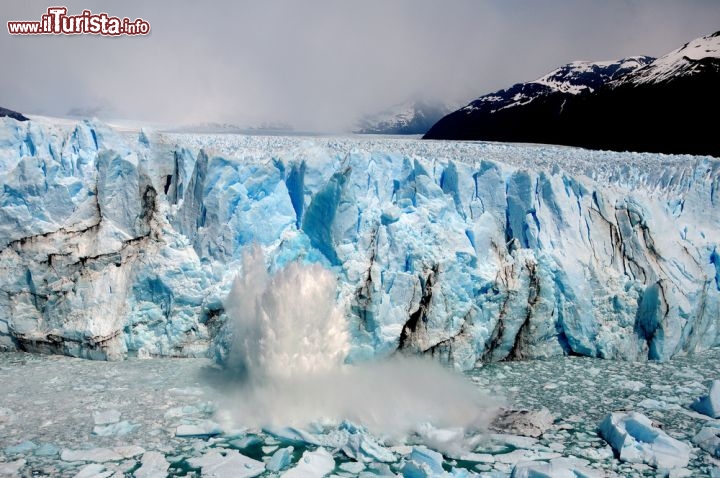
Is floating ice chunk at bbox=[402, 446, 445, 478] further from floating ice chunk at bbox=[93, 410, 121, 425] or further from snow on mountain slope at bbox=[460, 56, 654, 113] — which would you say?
snow on mountain slope at bbox=[460, 56, 654, 113]

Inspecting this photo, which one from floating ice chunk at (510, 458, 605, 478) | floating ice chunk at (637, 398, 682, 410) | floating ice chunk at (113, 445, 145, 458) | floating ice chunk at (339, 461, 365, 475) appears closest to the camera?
floating ice chunk at (510, 458, 605, 478)

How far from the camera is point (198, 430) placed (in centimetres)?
505

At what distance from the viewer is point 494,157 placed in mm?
9492

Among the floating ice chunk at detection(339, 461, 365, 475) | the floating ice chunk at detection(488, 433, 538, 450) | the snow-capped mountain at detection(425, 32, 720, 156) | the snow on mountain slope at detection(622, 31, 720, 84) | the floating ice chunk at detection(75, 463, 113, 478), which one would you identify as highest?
the snow on mountain slope at detection(622, 31, 720, 84)

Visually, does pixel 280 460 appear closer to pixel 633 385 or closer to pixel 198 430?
pixel 198 430

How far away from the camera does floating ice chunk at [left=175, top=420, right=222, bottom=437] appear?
5.02 m

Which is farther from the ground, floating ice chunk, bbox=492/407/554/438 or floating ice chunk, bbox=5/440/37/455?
floating ice chunk, bbox=5/440/37/455

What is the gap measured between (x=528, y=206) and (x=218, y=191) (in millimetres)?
4406

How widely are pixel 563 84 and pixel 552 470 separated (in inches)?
956

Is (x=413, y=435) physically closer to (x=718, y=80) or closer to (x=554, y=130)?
(x=554, y=130)

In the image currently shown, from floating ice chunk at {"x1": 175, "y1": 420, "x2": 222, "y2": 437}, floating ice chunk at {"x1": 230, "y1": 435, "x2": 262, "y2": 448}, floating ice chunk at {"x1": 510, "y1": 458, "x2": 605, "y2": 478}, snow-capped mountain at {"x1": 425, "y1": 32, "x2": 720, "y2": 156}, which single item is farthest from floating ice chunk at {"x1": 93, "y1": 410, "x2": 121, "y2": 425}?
snow-capped mountain at {"x1": 425, "y1": 32, "x2": 720, "y2": 156}

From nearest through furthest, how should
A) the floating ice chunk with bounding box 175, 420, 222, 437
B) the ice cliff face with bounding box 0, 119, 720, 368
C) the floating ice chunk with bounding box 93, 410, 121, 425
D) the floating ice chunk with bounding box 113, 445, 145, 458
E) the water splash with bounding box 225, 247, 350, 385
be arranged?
the floating ice chunk with bounding box 113, 445, 145, 458 → the floating ice chunk with bounding box 175, 420, 222, 437 → the floating ice chunk with bounding box 93, 410, 121, 425 → the water splash with bounding box 225, 247, 350, 385 → the ice cliff face with bounding box 0, 119, 720, 368

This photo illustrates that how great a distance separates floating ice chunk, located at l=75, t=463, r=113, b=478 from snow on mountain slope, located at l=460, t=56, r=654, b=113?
20915 mm

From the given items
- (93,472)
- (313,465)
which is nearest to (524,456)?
(313,465)
